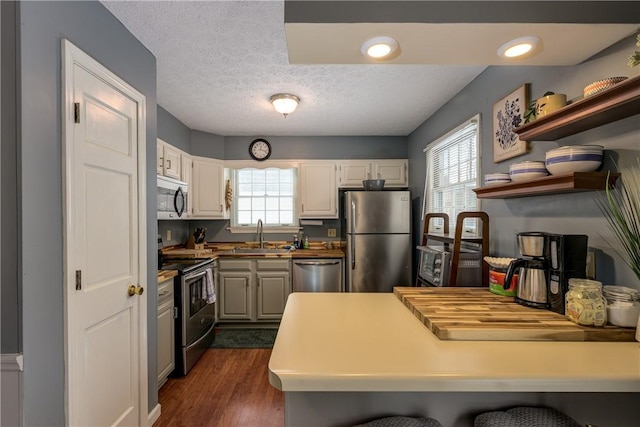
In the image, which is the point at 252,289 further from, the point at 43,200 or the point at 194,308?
the point at 43,200

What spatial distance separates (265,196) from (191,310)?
6.61ft

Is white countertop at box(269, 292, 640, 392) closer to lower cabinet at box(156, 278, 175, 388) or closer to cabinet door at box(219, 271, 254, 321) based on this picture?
lower cabinet at box(156, 278, 175, 388)

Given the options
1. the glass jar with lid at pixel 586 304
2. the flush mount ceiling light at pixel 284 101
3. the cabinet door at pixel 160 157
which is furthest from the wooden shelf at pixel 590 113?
the cabinet door at pixel 160 157

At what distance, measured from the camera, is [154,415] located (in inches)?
78.3

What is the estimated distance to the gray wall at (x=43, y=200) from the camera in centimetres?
111

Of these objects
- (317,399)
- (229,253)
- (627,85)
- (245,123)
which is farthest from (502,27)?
(229,253)

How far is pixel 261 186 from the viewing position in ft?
14.2

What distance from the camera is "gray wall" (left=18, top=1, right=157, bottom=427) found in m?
1.11

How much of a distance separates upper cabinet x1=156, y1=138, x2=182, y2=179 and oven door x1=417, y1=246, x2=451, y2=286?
2.57 meters

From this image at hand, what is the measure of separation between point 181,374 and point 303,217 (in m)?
2.22

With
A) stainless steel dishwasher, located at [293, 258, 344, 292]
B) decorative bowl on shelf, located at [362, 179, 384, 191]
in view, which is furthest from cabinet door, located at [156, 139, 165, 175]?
decorative bowl on shelf, located at [362, 179, 384, 191]

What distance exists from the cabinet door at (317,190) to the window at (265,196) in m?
0.29

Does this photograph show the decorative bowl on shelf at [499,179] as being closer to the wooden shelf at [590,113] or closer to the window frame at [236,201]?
the wooden shelf at [590,113]

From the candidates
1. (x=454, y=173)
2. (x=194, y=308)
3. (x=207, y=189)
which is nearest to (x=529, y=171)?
(x=454, y=173)
